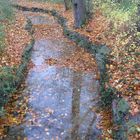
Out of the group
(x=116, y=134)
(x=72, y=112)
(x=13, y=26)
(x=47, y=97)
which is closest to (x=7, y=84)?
(x=47, y=97)

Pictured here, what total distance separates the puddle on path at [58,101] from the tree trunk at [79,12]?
2979 millimetres

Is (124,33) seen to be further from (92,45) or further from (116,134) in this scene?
(116,134)

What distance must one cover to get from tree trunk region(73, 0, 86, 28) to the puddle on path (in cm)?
298

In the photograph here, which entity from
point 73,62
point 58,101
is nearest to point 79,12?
point 73,62

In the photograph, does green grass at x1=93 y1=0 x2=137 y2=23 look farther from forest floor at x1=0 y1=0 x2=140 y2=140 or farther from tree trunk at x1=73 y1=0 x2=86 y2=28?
tree trunk at x1=73 y1=0 x2=86 y2=28

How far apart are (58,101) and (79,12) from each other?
9527mm

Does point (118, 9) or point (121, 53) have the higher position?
point (118, 9)

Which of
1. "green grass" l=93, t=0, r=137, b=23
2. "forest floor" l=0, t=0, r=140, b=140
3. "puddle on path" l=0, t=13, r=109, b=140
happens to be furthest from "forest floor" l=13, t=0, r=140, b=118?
"puddle on path" l=0, t=13, r=109, b=140

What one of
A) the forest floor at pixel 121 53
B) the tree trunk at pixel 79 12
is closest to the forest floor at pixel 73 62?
the forest floor at pixel 121 53

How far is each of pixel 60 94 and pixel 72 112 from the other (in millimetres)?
1624

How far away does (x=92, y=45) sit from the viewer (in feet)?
52.0

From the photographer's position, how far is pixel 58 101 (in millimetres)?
11555

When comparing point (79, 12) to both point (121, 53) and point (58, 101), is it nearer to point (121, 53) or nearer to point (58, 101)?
point (121, 53)

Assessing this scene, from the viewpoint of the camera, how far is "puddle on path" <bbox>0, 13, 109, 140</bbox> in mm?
9516
